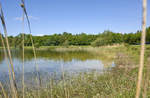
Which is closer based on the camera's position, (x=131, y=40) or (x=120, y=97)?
(x=120, y=97)

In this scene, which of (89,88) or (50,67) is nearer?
(89,88)

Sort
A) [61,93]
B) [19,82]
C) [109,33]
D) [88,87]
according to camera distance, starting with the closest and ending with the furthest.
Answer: [61,93]
[88,87]
[19,82]
[109,33]

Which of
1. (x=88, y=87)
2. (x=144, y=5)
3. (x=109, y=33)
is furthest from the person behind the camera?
(x=109, y=33)

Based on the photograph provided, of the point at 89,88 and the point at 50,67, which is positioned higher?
the point at 89,88

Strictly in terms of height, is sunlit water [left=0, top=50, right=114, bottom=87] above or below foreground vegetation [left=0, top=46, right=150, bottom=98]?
below

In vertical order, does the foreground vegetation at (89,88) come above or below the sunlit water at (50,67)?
above

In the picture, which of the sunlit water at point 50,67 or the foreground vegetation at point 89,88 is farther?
the sunlit water at point 50,67

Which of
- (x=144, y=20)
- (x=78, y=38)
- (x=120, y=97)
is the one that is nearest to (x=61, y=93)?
(x=120, y=97)

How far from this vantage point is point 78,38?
41.0m

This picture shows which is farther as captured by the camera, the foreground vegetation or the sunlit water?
the sunlit water

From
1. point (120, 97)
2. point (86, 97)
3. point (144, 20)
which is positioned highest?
point (144, 20)

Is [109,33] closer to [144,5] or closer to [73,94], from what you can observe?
[73,94]

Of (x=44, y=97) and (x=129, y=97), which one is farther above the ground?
(x=129, y=97)

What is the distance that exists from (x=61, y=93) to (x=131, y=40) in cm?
3368
